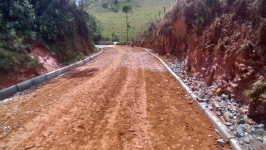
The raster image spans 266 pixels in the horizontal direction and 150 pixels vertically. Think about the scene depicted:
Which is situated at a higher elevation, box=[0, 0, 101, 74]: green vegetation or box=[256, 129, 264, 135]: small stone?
box=[0, 0, 101, 74]: green vegetation

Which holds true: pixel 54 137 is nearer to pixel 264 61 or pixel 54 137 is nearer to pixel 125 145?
pixel 125 145

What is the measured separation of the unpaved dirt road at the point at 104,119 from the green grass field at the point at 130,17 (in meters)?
38.1

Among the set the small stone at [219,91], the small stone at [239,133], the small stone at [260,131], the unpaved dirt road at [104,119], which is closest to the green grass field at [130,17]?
the unpaved dirt road at [104,119]

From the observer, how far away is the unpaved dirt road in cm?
415

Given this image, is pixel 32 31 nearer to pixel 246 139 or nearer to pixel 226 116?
pixel 226 116

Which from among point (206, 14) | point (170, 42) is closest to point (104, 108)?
point (206, 14)

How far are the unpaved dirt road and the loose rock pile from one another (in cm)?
41

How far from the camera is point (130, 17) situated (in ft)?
220

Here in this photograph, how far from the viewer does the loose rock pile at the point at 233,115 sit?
3.92m

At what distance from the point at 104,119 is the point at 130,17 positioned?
213ft

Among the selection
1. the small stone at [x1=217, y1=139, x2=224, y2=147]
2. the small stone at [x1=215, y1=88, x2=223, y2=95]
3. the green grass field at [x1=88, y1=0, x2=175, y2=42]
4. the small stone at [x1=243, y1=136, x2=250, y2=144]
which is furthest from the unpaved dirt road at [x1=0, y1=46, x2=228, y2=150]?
the green grass field at [x1=88, y1=0, x2=175, y2=42]

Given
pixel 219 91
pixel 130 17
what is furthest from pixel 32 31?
Answer: pixel 130 17

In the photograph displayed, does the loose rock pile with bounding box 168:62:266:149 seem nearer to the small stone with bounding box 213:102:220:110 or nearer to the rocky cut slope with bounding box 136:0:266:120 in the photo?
the small stone with bounding box 213:102:220:110

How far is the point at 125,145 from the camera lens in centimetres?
405
